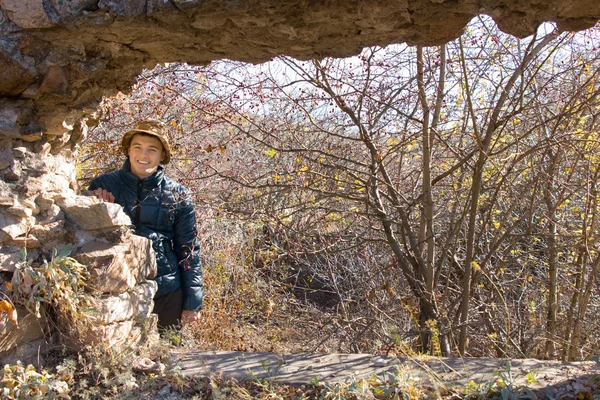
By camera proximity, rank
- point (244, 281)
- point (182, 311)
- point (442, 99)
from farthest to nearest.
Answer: point (244, 281) < point (442, 99) < point (182, 311)

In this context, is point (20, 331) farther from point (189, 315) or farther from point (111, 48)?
point (111, 48)

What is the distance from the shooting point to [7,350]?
8.84 ft

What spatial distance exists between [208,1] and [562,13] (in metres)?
1.82

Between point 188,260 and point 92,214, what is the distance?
0.78 m

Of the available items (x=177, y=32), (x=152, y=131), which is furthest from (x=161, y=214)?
(x=177, y=32)

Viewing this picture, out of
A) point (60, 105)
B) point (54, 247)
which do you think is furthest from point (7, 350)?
point (60, 105)

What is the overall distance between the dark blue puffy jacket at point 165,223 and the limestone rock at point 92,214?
1.38 ft

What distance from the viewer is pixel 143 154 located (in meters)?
3.46

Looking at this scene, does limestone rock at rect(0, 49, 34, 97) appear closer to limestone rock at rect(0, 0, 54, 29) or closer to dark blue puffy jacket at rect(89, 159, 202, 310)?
limestone rock at rect(0, 0, 54, 29)

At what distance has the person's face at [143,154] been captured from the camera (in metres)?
3.46

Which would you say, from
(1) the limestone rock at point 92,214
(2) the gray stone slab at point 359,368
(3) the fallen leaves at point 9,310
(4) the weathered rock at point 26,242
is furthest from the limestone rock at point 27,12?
(2) the gray stone slab at point 359,368

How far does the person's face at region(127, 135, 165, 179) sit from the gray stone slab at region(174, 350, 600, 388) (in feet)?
4.02

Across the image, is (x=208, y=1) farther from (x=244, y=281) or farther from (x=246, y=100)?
(x=244, y=281)

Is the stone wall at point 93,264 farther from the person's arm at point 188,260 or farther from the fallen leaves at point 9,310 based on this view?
the person's arm at point 188,260
